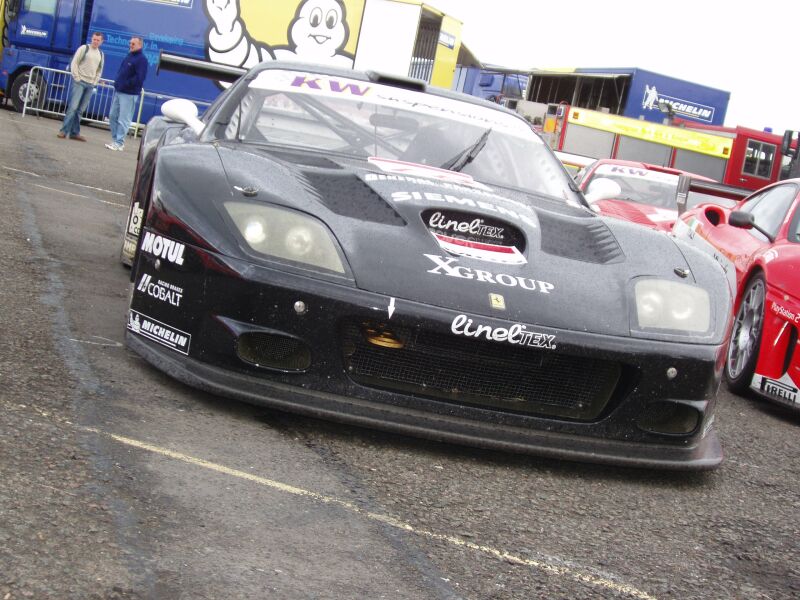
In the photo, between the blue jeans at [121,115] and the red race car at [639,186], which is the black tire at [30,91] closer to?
the blue jeans at [121,115]

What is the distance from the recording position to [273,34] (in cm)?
2034

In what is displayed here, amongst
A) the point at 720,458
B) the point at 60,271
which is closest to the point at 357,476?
the point at 720,458

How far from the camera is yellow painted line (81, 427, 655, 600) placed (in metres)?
2.54

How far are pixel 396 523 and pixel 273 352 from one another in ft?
2.70

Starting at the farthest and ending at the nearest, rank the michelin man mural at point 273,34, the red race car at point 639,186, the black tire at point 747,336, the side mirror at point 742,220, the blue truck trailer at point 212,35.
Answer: the michelin man mural at point 273,34, the blue truck trailer at point 212,35, the red race car at point 639,186, the side mirror at point 742,220, the black tire at point 747,336

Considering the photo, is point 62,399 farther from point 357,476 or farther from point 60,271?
point 60,271

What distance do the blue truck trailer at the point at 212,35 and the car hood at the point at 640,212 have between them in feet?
35.3

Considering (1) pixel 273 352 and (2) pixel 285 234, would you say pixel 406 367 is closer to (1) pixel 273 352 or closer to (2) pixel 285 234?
(1) pixel 273 352

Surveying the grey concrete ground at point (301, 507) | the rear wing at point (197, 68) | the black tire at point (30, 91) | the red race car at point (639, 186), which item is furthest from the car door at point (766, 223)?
the black tire at point (30, 91)

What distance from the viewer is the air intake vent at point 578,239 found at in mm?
3697

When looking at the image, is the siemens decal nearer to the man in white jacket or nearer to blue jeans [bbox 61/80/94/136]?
blue jeans [bbox 61/80/94/136]

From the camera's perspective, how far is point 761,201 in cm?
706

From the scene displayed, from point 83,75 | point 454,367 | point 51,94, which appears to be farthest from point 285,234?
point 51,94

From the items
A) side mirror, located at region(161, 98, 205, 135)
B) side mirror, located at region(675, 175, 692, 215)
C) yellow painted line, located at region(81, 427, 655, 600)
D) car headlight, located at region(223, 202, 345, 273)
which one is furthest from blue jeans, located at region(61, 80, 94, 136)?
yellow painted line, located at region(81, 427, 655, 600)
